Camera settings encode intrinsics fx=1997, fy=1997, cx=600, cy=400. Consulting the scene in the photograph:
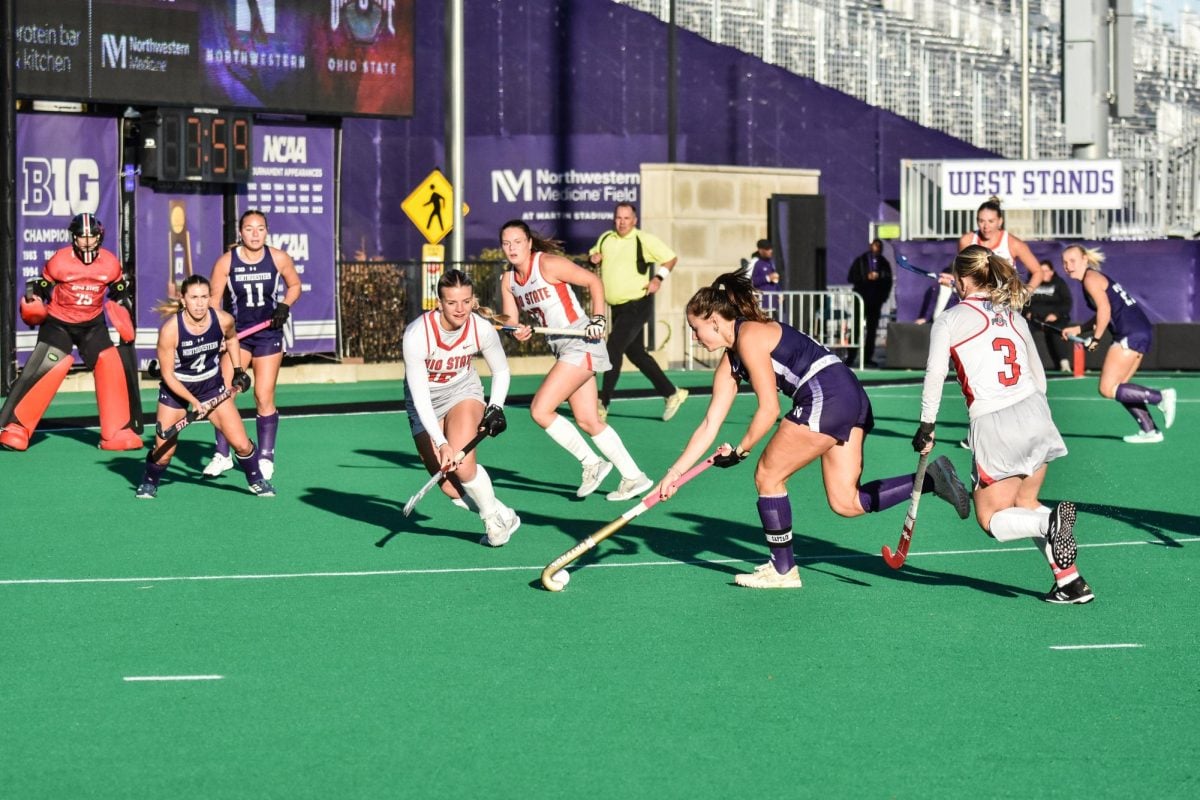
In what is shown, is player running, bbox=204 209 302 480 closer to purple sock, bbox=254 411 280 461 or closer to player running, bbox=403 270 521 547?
Answer: purple sock, bbox=254 411 280 461

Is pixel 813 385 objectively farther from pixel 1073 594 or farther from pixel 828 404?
pixel 1073 594

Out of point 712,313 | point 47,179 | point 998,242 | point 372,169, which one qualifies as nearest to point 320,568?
point 712,313

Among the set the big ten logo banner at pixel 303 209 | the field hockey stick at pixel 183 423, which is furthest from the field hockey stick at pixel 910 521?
the big ten logo banner at pixel 303 209

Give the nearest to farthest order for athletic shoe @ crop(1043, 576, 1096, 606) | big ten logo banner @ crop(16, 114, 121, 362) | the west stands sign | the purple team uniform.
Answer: athletic shoe @ crop(1043, 576, 1096, 606), the purple team uniform, the west stands sign, big ten logo banner @ crop(16, 114, 121, 362)

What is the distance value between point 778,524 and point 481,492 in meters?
2.09

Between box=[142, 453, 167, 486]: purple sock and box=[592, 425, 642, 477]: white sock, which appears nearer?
box=[592, 425, 642, 477]: white sock

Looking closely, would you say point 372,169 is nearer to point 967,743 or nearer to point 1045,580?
point 1045,580

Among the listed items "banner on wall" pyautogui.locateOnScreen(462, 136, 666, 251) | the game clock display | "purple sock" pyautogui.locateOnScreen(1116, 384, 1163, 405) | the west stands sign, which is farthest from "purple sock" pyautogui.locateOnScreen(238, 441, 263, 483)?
"banner on wall" pyautogui.locateOnScreen(462, 136, 666, 251)

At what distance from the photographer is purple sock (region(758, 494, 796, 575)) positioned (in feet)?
31.6

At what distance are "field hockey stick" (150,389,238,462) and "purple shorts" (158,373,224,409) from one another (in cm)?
12

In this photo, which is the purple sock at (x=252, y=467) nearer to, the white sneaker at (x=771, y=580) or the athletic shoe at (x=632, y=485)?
the athletic shoe at (x=632, y=485)

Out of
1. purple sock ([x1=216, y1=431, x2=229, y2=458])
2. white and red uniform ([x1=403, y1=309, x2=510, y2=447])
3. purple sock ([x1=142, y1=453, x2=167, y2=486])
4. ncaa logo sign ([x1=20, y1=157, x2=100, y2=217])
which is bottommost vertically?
purple sock ([x1=142, y1=453, x2=167, y2=486])

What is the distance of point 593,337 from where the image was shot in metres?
13.5

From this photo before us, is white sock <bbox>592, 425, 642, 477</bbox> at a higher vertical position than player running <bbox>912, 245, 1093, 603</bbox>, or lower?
lower
